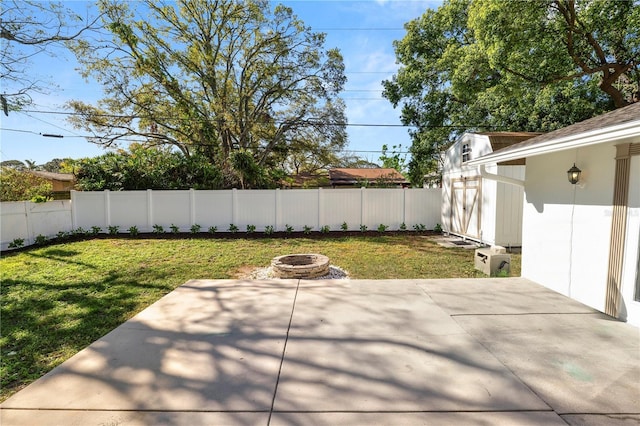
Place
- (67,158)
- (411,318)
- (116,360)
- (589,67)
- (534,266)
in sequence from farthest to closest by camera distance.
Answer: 1. (67,158)
2. (589,67)
3. (534,266)
4. (411,318)
5. (116,360)

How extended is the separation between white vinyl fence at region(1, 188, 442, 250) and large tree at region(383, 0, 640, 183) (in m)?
4.74

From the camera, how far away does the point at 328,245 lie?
888 cm

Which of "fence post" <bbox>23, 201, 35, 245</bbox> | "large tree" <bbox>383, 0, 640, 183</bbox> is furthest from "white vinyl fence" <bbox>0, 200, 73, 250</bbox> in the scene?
"large tree" <bbox>383, 0, 640, 183</bbox>

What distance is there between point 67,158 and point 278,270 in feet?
→ 38.5

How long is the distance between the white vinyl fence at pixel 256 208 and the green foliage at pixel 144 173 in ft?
2.89

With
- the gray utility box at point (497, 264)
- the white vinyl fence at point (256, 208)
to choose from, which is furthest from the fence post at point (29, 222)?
the gray utility box at point (497, 264)

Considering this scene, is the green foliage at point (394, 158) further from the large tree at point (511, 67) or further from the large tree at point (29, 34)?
the large tree at point (29, 34)

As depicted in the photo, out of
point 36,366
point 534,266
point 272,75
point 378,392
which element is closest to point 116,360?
point 36,366

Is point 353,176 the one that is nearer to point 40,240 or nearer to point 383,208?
point 383,208

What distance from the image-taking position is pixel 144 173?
37.8ft

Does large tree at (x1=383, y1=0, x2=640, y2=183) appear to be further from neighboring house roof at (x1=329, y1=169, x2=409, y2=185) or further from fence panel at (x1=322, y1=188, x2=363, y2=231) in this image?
fence panel at (x1=322, y1=188, x2=363, y2=231)

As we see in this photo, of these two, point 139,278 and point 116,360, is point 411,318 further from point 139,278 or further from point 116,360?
point 139,278

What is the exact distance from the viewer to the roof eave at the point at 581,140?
108 inches

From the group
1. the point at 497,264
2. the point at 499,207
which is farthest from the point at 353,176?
the point at 497,264
